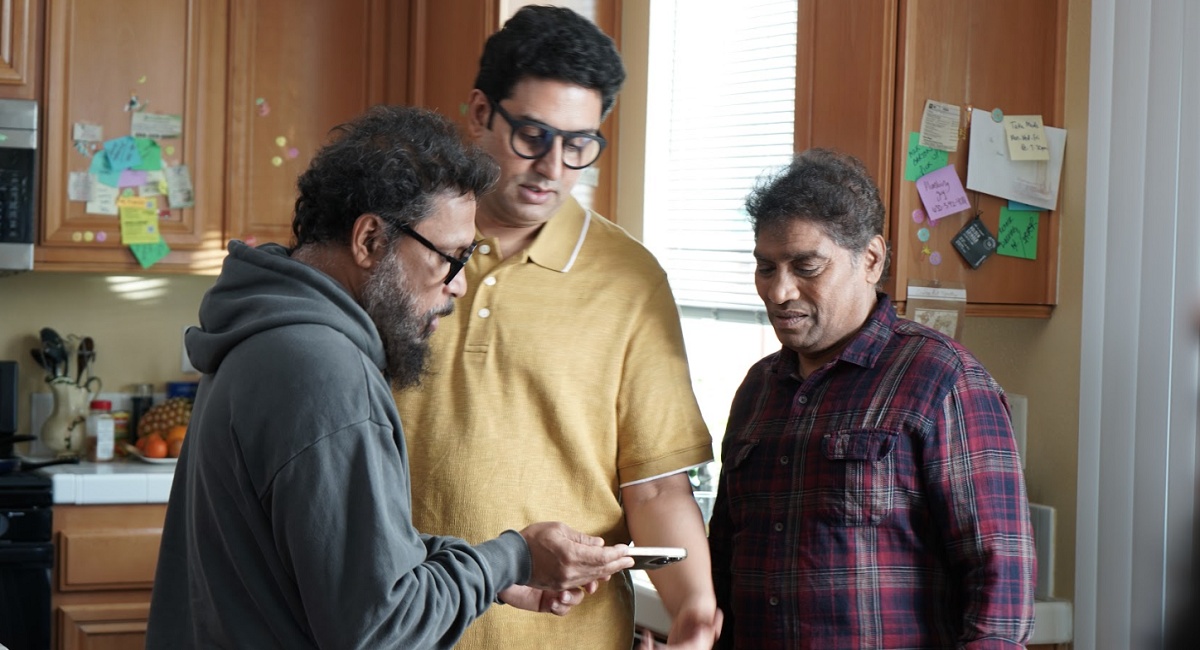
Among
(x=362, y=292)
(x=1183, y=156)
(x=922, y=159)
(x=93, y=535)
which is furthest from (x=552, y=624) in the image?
(x=93, y=535)

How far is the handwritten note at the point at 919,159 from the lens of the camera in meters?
2.10

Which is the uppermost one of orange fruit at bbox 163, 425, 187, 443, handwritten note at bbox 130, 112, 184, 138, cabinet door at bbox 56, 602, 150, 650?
handwritten note at bbox 130, 112, 184, 138

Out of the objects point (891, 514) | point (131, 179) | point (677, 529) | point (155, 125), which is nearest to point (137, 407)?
point (131, 179)

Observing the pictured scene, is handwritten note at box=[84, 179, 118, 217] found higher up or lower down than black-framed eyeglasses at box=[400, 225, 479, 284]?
higher up

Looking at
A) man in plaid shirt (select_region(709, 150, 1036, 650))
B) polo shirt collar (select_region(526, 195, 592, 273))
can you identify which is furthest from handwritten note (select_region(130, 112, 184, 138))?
man in plaid shirt (select_region(709, 150, 1036, 650))

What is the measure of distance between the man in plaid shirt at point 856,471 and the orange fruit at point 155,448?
2.12m

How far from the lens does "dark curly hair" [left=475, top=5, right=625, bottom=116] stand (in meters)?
1.65

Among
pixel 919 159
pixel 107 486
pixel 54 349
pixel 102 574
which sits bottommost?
pixel 102 574

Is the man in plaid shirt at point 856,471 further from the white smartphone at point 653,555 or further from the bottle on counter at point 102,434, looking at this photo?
the bottle on counter at point 102,434

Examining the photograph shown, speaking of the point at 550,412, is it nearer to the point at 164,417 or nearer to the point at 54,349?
the point at 164,417

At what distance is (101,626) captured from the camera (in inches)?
124

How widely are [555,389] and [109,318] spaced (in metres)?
2.59

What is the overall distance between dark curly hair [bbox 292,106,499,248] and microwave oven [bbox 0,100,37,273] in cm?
231

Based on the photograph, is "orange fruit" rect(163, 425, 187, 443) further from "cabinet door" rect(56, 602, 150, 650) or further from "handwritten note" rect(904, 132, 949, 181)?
"handwritten note" rect(904, 132, 949, 181)
